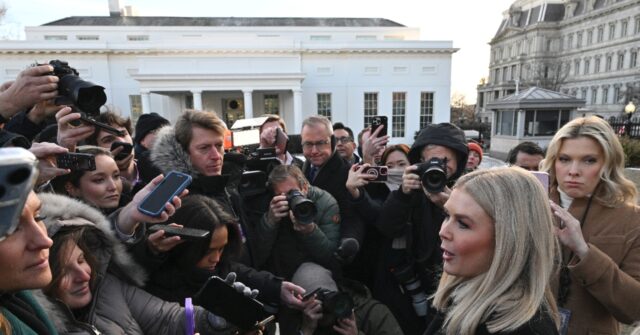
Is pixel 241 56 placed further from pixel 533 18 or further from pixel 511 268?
pixel 533 18

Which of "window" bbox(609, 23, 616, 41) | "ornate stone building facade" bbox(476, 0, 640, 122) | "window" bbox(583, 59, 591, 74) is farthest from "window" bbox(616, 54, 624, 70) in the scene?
"window" bbox(583, 59, 591, 74)

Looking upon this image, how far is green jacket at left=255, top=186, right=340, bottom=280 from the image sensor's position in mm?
2408

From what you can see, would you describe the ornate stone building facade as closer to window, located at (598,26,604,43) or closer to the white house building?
window, located at (598,26,604,43)

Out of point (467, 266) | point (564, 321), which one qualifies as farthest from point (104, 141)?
point (564, 321)

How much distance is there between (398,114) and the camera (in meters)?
31.3

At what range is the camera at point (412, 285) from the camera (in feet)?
8.42

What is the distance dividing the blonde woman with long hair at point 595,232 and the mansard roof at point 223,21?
40.9 metres

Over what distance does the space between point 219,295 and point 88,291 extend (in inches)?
22.8

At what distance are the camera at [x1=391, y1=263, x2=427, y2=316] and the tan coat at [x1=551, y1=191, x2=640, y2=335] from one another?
0.90m

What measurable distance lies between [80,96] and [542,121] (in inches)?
589

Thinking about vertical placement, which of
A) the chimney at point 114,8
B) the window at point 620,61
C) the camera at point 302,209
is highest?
the chimney at point 114,8

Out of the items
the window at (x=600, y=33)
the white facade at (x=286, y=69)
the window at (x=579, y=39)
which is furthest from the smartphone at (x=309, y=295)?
the window at (x=579, y=39)

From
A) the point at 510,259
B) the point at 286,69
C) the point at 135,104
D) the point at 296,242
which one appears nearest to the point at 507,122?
the point at 296,242

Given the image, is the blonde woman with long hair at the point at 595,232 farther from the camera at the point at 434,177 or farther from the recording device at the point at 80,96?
the recording device at the point at 80,96
